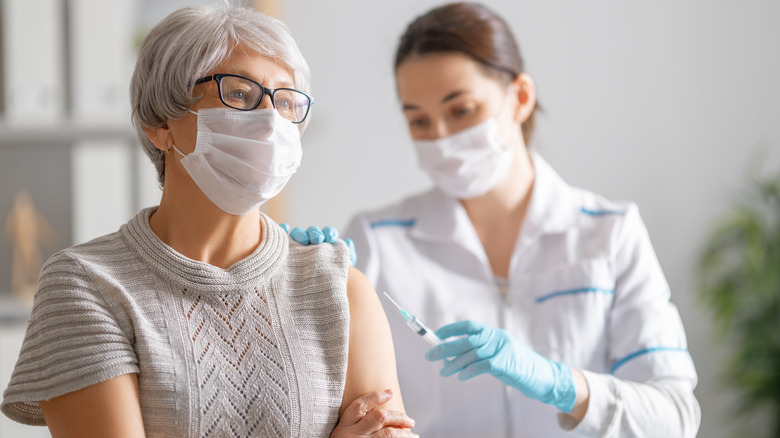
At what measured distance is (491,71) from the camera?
67.0 inches

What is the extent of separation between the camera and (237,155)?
3.55 feet

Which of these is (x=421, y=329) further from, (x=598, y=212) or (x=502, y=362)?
(x=598, y=212)

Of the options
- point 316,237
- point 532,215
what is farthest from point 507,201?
point 316,237

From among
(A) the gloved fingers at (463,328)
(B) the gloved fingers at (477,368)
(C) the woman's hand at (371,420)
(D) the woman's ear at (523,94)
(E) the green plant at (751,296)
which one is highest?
(D) the woman's ear at (523,94)

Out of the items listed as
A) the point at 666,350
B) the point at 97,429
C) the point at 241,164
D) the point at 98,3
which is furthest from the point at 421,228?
the point at 98,3

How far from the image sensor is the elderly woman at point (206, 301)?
1.00 m

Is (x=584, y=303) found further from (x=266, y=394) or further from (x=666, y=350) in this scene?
(x=266, y=394)

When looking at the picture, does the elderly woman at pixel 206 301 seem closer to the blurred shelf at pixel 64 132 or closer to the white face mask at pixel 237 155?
the white face mask at pixel 237 155

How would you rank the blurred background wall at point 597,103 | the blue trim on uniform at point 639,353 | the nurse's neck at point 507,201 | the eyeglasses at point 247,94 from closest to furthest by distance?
the eyeglasses at point 247,94, the blue trim on uniform at point 639,353, the nurse's neck at point 507,201, the blurred background wall at point 597,103

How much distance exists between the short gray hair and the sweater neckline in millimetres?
153

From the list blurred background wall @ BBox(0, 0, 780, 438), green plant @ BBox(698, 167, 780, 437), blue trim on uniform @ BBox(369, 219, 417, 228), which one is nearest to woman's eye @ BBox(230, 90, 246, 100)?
blue trim on uniform @ BBox(369, 219, 417, 228)

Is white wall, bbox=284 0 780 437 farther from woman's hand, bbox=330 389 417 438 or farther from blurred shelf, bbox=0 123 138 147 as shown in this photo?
woman's hand, bbox=330 389 417 438

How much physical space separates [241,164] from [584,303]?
89 cm

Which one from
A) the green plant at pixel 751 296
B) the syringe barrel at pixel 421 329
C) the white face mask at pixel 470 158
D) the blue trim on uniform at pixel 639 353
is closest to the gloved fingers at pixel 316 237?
the syringe barrel at pixel 421 329
